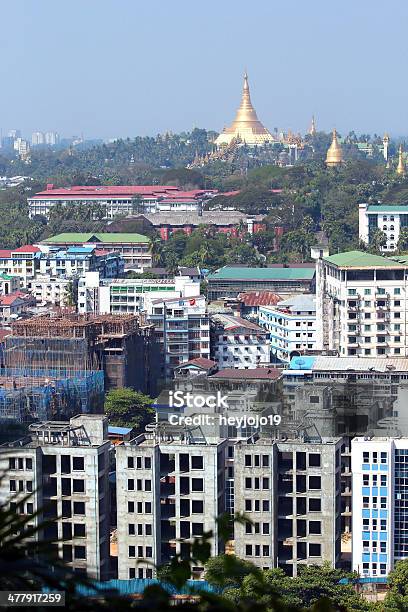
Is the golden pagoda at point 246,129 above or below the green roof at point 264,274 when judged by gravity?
above

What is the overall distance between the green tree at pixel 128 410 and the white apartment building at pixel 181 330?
3984 mm

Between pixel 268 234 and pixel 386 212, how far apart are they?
148 inches

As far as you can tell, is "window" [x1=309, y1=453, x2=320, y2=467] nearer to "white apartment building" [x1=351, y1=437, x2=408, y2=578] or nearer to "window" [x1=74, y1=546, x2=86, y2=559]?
"white apartment building" [x1=351, y1=437, x2=408, y2=578]

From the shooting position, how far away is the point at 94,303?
95.5 feet

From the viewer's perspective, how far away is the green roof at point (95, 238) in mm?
38500

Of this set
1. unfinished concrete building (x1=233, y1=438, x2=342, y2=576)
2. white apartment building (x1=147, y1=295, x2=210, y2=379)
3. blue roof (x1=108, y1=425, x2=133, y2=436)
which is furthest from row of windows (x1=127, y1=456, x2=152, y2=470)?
white apartment building (x1=147, y1=295, x2=210, y2=379)

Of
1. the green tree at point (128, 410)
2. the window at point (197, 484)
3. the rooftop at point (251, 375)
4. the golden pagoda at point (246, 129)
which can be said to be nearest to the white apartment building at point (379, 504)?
the window at point (197, 484)

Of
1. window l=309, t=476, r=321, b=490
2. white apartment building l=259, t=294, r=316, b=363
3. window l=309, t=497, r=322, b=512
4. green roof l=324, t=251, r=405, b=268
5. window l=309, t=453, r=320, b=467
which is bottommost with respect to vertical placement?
white apartment building l=259, t=294, r=316, b=363

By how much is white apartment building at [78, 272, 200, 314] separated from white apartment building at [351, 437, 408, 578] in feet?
44.9

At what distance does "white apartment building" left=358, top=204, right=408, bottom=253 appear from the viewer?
40.3 m

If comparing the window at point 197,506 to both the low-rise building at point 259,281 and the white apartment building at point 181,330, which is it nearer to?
the white apartment building at point 181,330

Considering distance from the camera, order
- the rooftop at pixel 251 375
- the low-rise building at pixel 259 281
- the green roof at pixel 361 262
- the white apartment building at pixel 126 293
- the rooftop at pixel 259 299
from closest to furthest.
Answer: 1. the rooftop at pixel 251 375
2. the green roof at pixel 361 262
3. the white apartment building at pixel 126 293
4. the rooftop at pixel 259 299
5. the low-rise building at pixel 259 281

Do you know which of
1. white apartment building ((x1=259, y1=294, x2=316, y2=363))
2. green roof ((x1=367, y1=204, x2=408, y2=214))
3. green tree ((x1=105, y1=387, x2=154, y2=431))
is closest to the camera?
green tree ((x1=105, y1=387, x2=154, y2=431))

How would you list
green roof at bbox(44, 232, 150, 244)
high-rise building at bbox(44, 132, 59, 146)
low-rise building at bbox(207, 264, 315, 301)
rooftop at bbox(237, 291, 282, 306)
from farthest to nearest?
high-rise building at bbox(44, 132, 59, 146) → green roof at bbox(44, 232, 150, 244) → low-rise building at bbox(207, 264, 315, 301) → rooftop at bbox(237, 291, 282, 306)
